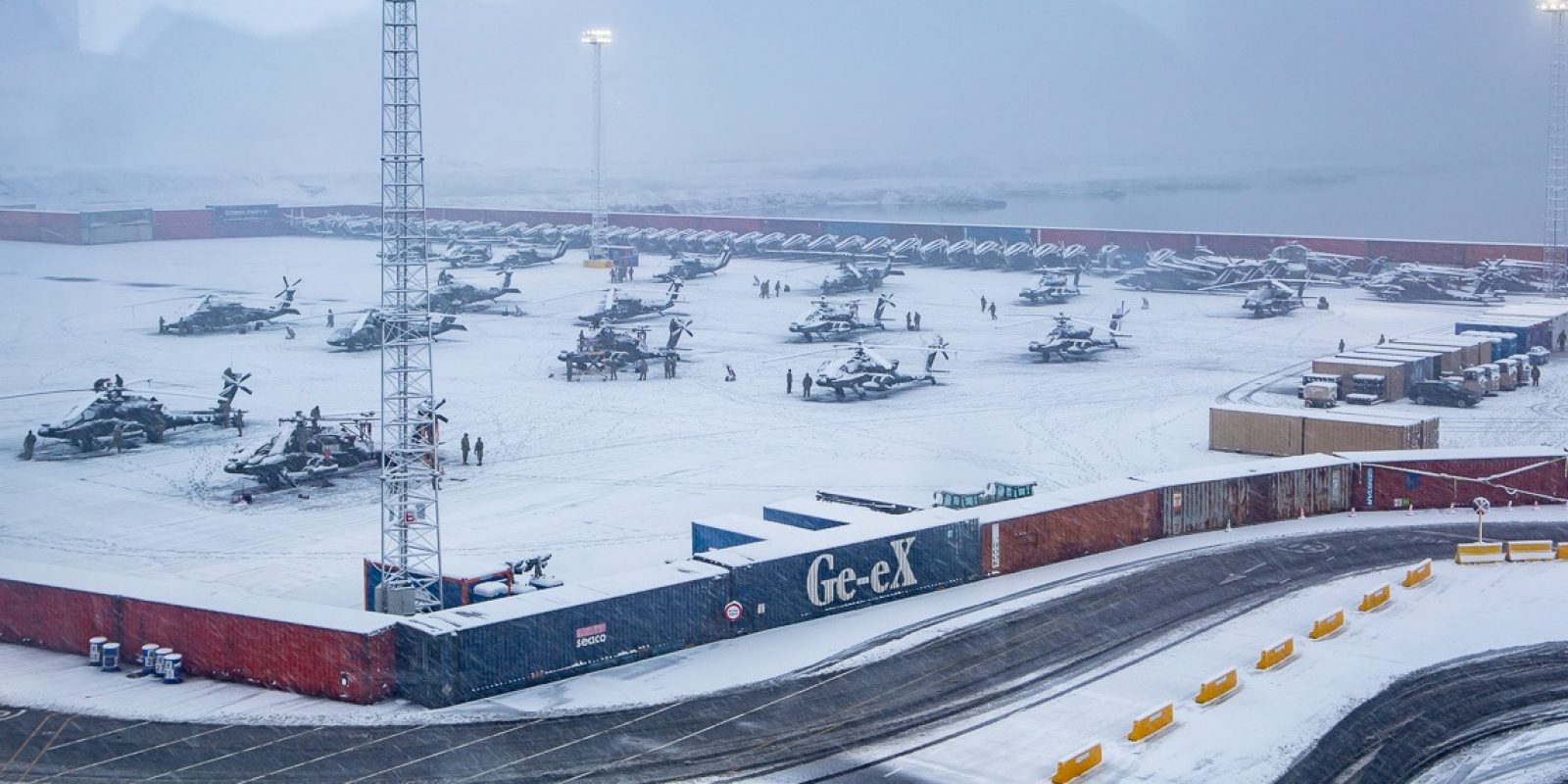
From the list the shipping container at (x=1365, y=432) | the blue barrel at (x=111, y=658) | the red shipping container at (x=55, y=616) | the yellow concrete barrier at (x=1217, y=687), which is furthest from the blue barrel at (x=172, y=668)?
the shipping container at (x=1365, y=432)

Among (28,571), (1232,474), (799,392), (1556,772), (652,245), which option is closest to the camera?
(1556,772)

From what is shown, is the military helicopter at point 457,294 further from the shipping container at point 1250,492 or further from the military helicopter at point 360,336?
the shipping container at point 1250,492

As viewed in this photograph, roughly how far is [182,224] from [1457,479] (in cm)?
11609

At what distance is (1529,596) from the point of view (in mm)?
34344

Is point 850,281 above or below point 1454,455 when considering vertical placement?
above

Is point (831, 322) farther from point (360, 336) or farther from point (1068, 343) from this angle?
point (360, 336)

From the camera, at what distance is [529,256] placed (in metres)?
119

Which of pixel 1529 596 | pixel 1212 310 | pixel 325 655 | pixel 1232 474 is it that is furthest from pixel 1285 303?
pixel 325 655

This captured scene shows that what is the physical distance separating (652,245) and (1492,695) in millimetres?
110324

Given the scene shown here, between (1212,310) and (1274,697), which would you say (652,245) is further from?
(1274,697)

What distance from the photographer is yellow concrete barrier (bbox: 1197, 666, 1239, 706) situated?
89.5 ft

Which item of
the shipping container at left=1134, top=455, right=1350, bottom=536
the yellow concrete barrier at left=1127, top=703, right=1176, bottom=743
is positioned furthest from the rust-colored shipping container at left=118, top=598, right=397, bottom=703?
the shipping container at left=1134, top=455, right=1350, bottom=536

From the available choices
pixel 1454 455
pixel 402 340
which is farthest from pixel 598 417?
pixel 1454 455

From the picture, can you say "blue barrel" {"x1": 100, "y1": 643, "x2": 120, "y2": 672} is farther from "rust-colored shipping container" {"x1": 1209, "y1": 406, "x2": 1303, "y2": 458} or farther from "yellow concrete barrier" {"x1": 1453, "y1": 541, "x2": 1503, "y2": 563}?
"rust-colored shipping container" {"x1": 1209, "y1": 406, "x2": 1303, "y2": 458}
